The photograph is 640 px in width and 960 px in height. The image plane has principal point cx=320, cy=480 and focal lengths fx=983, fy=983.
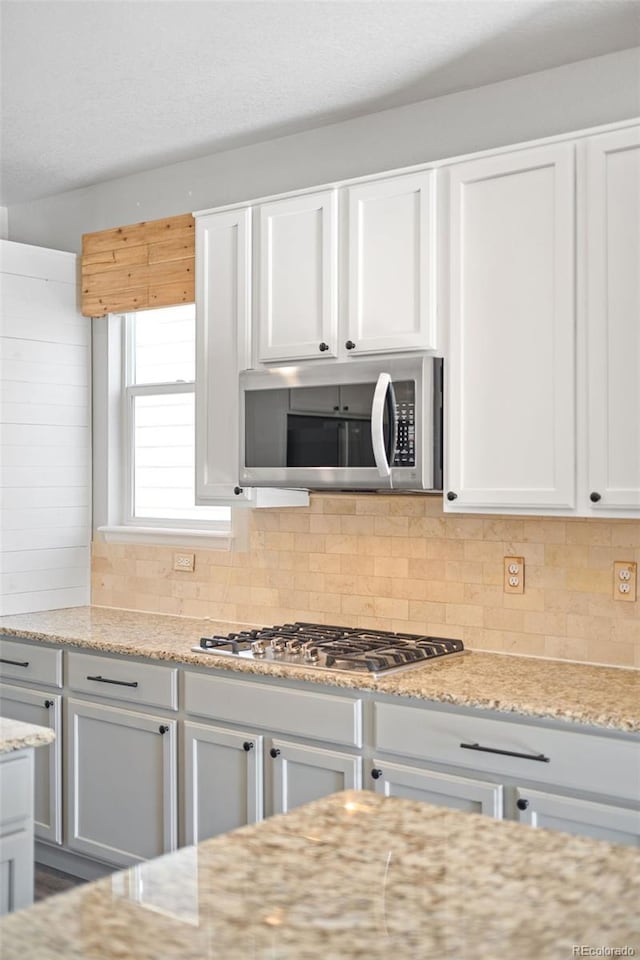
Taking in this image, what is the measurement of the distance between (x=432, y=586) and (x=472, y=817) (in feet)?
6.68

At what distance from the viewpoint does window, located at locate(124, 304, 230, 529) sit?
445cm

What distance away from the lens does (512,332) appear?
3020 mm

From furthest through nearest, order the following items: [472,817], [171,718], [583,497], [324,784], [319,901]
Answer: [171,718] → [324,784] → [583,497] → [472,817] → [319,901]

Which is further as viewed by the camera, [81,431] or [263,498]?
[81,431]

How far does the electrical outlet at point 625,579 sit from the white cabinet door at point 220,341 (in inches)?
54.3

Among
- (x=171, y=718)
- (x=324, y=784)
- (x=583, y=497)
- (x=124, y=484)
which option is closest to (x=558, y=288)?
(x=583, y=497)

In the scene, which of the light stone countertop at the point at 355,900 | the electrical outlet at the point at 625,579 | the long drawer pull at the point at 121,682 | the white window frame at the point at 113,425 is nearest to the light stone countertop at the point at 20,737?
the light stone countertop at the point at 355,900

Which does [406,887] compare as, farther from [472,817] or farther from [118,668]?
[118,668]

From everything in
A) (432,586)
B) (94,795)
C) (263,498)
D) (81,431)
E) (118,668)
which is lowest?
(94,795)

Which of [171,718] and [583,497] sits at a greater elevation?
[583,497]

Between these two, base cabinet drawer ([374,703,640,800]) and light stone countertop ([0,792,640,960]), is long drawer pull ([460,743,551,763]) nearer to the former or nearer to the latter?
base cabinet drawer ([374,703,640,800])

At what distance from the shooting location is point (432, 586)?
3.58 meters

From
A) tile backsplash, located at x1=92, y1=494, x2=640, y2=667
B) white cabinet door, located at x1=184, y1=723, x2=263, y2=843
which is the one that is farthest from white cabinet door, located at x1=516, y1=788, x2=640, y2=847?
white cabinet door, located at x1=184, y1=723, x2=263, y2=843

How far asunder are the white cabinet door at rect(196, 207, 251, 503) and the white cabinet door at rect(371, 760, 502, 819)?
124cm
